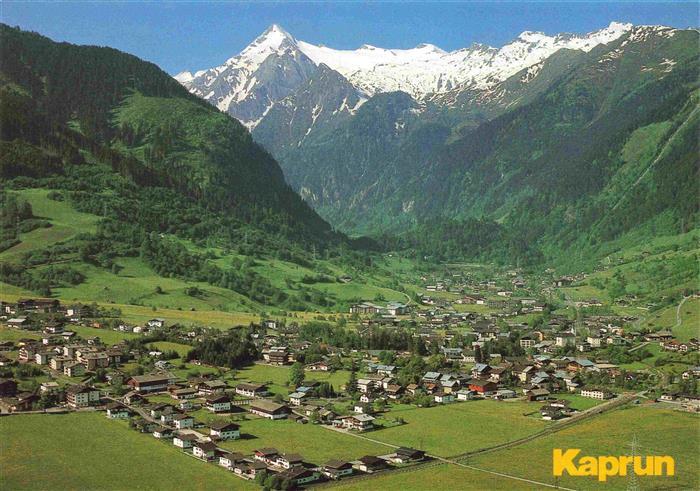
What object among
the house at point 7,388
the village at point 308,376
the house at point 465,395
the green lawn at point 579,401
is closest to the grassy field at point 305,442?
the village at point 308,376

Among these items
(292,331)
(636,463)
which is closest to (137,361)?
(292,331)

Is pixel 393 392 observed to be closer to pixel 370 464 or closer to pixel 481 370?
pixel 481 370

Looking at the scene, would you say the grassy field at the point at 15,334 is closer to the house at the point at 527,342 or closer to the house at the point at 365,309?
the house at the point at 365,309

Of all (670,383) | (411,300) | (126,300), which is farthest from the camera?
(411,300)

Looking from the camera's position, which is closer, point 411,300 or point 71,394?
point 71,394

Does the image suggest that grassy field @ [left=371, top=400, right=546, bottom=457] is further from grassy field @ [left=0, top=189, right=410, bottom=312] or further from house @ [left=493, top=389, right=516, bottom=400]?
grassy field @ [left=0, top=189, right=410, bottom=312]

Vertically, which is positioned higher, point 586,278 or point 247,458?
point 586,278

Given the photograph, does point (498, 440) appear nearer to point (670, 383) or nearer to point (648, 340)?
point (670, 383)
